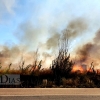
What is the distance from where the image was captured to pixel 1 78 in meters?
13.8

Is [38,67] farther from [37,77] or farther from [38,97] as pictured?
[38,97]

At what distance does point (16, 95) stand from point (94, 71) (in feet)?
22.8

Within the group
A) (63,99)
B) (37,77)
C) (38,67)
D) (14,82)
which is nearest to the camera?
(63,99)

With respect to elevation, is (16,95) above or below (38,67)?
below

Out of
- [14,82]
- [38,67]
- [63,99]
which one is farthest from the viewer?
[38,67]

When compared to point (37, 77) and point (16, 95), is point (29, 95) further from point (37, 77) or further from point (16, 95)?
point (37, 77)

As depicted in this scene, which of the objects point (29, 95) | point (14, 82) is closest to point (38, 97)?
point (29, 95)

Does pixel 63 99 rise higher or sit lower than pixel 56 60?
lower

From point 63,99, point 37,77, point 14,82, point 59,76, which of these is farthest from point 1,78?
point 63,99

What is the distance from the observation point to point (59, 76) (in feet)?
49.8

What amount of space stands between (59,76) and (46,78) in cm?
70

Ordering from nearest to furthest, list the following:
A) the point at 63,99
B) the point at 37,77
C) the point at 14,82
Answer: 1. the point at 63,99
2. the point at 14,82
3. the point at 37,77

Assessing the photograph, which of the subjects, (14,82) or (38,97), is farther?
(14,82)

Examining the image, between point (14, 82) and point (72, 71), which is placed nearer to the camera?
point (14, 82)
